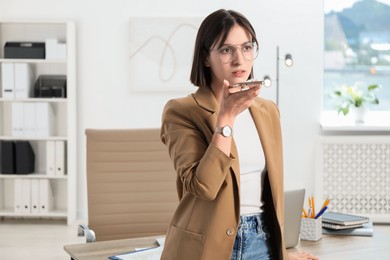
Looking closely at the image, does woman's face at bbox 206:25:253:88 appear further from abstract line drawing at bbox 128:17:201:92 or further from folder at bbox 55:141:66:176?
folder at bbox 55:141:66:176

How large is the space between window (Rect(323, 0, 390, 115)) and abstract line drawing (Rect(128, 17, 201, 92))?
1.21 m

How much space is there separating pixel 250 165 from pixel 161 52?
13.7 ft

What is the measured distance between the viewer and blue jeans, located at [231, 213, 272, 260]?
5.64ft

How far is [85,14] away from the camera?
5.91 meters

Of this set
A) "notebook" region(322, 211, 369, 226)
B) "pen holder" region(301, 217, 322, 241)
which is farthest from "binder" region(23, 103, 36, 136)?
"pen holder" region(301, 217, 322, 241)

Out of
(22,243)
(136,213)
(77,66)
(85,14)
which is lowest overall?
(22,243)

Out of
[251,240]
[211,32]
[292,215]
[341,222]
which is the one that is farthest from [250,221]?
[341,222]

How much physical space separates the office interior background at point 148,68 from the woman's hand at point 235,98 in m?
4.22

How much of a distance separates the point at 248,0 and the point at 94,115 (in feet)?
5.21

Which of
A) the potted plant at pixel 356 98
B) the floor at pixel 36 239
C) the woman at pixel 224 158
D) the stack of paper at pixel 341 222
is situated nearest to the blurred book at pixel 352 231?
the stack of paper at pixel 341 222

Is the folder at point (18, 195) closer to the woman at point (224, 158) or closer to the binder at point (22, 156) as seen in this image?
the binder at point (22, 156)

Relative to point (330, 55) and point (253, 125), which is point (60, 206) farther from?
point (253, 125)

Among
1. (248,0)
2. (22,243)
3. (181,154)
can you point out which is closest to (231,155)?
(181,154)

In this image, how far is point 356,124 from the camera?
588cm
